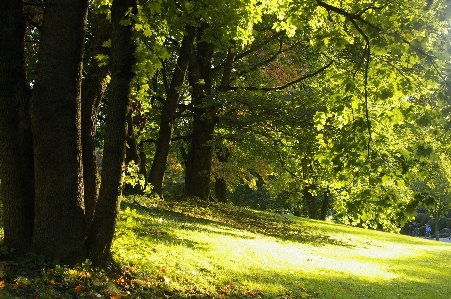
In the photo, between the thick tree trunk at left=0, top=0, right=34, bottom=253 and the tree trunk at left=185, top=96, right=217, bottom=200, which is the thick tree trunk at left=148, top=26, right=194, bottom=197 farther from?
the thick tree trunk at left=0, top=0, right=34, bottom=253

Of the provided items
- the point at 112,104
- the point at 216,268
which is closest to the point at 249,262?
the point at 216,268

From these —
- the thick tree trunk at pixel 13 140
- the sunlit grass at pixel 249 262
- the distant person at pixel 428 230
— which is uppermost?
the thick tree trunk at pixel 13 140

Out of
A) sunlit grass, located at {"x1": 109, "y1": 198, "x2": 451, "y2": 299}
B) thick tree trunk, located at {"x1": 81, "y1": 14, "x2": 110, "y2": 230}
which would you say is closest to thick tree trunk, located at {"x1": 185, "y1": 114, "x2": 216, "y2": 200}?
sunlit grass, located at {"x1": 109, "y1": 198, "x2": 451, "y2": 299}

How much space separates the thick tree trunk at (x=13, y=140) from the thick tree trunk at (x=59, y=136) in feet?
0.84

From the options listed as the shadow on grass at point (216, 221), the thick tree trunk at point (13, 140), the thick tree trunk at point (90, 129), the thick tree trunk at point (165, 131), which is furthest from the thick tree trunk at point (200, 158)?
the thick tree trunk at point (13, 140)

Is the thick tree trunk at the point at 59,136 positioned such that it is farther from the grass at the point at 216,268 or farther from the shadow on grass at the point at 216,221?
the shadow on grass at the point at 216,221

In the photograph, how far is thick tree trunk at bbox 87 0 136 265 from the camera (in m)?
6.68

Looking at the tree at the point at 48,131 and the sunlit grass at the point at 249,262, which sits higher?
the tree at the point at 48,131

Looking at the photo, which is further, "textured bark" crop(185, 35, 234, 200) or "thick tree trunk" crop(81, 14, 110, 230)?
"textured bark" crop(185, 35, 234, 200)

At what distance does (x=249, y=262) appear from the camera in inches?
426

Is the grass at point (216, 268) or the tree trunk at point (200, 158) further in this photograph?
the tree trunk at point (200, 158)

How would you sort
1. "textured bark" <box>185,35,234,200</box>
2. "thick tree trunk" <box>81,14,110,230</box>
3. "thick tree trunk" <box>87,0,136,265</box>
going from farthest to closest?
"textured bark" <box>185,35,234,200</box>
"thick tree trunk" <box>81,14,110,230</box>
"thick tree trunk" <box>87,0,136,265</box>

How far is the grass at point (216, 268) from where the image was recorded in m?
6.16

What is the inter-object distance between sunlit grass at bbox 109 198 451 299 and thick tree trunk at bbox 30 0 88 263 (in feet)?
2.99
